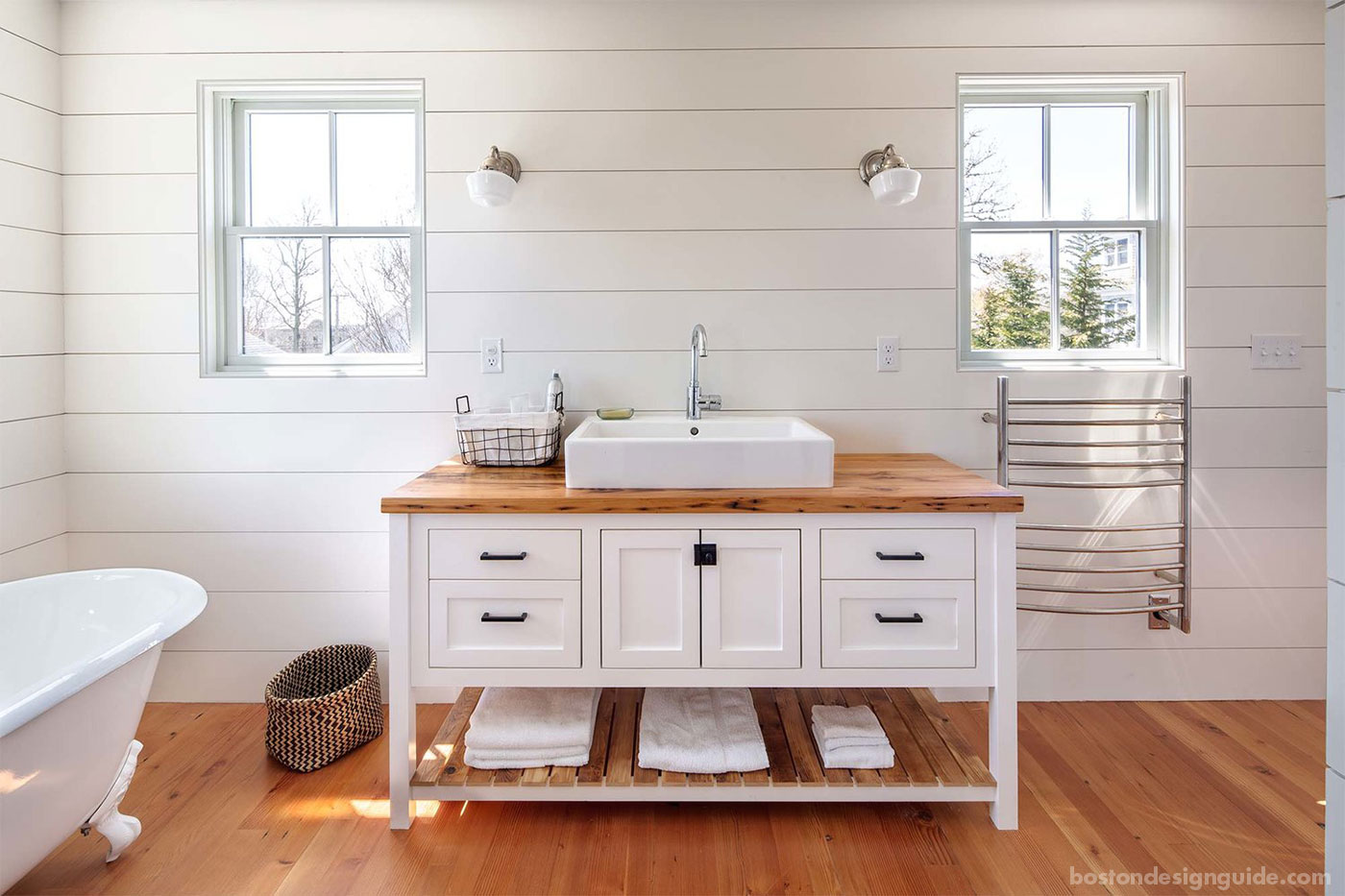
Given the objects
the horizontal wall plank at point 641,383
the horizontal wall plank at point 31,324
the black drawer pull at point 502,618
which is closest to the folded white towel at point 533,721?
the black drawer pull at point 502,618

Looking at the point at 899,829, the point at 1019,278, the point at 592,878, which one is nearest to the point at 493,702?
the point at 592,878

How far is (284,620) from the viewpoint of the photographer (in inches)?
96.6

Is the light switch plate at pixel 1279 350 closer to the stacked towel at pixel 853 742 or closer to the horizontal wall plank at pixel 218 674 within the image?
the stacked towel at pixel 853 742

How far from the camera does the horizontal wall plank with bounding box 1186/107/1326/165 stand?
92.3 inches

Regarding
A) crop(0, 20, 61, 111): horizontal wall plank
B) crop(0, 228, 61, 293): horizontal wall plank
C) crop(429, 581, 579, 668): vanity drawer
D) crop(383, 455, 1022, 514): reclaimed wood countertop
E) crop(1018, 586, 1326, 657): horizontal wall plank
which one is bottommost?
crop(1018, 586, 1326, 657): horizontal wall plank

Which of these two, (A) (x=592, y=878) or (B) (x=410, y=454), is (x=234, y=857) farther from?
(B) (x=410, y=454)

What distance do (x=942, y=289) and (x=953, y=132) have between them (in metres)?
0.48

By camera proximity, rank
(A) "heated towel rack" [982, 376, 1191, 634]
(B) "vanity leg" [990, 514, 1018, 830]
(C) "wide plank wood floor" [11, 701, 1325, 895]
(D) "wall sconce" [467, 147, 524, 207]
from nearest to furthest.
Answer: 1. (C) "wide plank wood floor" [11, 701, 1325, 895]
2. (B) "vanity leg" [990, 514, 1018, 830]
3. (D) "wall sconce" [467, 147, 524, 207]
4. (A) "heated towel rack" [982, 376, 1191, 634]

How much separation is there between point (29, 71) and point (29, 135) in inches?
7.4

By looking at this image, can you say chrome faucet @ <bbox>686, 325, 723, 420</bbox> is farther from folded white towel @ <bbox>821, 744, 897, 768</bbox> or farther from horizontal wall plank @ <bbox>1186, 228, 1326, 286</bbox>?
horizontal wall plank @ <bbox>1186, 228, 1326, 286</bbox>

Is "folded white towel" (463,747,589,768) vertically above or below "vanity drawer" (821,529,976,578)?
below

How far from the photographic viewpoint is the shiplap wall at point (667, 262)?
2.35 m

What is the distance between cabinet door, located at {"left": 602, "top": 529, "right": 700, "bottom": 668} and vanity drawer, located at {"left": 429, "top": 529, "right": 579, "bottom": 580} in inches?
3.7

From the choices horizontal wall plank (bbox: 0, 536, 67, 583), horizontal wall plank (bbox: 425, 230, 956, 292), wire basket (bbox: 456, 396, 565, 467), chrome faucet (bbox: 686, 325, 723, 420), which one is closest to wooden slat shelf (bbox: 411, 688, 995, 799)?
wire basket (bbox: 456, 396, 565, 467)
